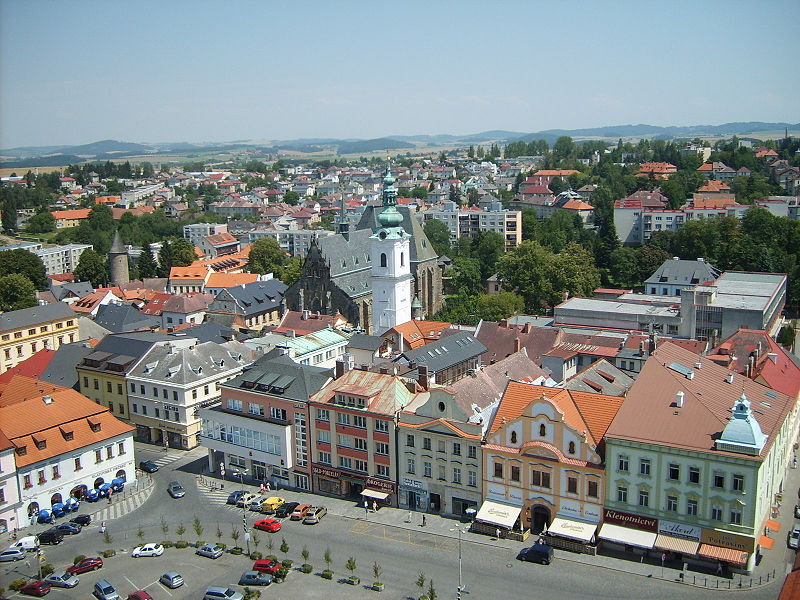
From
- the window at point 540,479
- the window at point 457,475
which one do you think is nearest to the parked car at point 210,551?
the window at point 457,475

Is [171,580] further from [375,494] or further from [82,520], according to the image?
[375,494]

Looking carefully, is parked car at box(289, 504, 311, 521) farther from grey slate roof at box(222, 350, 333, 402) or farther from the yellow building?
the yellow building

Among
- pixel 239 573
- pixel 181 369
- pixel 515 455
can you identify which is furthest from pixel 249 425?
pixel 515 455

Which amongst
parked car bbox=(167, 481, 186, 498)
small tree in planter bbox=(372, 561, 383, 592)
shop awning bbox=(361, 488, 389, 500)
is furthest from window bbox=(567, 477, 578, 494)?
parked car bbox=(167, 481, 186, 498)

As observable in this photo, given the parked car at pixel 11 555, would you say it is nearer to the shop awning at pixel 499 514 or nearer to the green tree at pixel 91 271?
the shop awning at pixel 499 514

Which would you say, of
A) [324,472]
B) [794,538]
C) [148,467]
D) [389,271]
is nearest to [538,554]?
[794,538]

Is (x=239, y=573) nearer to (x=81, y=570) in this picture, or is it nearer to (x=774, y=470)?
(x=81, y=570)
